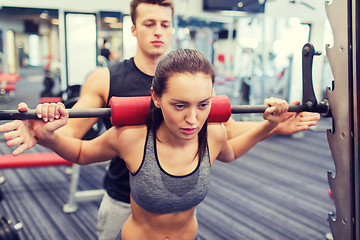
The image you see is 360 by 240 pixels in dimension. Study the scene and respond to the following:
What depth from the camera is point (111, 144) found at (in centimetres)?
115

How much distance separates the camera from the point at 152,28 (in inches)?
55.9

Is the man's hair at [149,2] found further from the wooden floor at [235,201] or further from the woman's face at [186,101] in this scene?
the wooden floor at [235,201]

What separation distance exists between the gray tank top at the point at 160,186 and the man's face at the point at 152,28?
48 cm

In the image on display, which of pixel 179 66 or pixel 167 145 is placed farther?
pixel 167 145

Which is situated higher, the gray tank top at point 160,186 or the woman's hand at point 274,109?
the woman's hand at point 274,109

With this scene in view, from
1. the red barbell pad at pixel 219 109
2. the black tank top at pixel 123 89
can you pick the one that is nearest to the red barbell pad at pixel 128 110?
the red barbell pad at pixel 219 109

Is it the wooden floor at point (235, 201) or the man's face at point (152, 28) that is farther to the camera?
the wooden floor at point (235, 201)

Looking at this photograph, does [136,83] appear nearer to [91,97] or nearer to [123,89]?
[123,89]

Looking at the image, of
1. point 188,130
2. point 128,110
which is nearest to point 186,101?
point 188,130

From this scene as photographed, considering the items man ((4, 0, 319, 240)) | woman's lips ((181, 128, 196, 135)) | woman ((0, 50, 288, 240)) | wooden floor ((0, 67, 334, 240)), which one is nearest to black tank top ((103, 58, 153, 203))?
man ((4, 0, 319, 240))

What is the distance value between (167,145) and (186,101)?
24cm

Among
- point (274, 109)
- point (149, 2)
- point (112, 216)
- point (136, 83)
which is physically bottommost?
point (112, 216)

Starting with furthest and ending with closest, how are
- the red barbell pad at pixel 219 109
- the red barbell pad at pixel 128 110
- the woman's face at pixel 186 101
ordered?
1. the red barbell pad at pixel 219 109
2. the red barbell pad at pixel 128 110
3. the woman's face at pixel 186 101

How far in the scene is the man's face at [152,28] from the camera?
1.42 m
